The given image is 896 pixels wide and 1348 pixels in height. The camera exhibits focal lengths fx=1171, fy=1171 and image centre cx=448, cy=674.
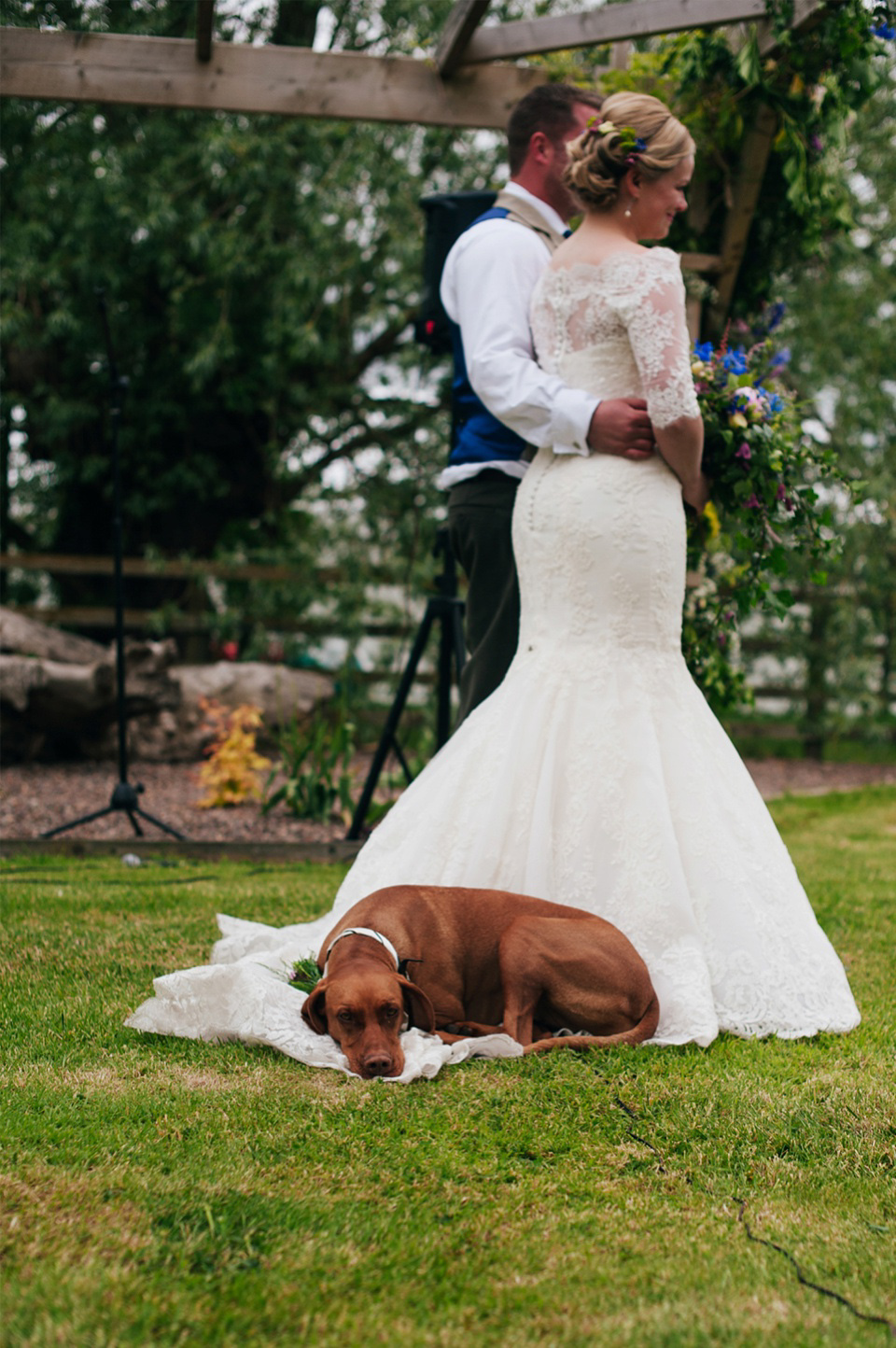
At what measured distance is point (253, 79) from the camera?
504cm

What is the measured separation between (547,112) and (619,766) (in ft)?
6.94

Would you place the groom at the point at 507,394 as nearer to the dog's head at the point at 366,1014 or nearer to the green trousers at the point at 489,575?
the green trousers at the point at 489,575

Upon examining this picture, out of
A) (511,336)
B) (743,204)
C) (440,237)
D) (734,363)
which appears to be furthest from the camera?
(743,204)

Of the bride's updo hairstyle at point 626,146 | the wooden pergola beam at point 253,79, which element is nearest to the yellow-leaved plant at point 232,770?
the wooden pergola beam at point 253,79

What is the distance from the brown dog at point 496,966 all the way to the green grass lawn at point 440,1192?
5.4 inches

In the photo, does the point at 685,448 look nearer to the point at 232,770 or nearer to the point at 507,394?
the point at 507,394

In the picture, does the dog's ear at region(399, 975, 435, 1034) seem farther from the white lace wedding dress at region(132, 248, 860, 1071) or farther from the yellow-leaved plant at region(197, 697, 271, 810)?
the yellow-leaved plant at region(197, 697, 271, 810)

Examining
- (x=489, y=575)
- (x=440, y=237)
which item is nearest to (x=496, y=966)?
(x=489, y=575)

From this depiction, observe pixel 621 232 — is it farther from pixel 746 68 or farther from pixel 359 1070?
pixel 359 1070

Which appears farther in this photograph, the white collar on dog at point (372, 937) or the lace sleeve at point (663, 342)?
the lace sleeve at point (663, 342)

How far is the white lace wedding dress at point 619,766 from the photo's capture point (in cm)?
297

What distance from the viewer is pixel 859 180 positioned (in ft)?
31.2

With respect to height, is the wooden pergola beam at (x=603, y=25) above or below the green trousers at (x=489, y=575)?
above

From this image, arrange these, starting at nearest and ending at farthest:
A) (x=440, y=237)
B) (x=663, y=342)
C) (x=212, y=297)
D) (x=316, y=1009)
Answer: (x=316, y=1009), (x=663, y=342), (x=440, y=237), (x=212, y=297)
